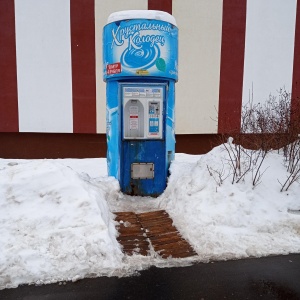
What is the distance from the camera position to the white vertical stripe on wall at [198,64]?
349 inches

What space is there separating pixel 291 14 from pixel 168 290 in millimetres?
9421

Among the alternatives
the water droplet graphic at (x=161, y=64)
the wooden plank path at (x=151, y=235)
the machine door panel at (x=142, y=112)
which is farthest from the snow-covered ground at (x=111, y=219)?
the water droplet graphic at (x=161, y=64)

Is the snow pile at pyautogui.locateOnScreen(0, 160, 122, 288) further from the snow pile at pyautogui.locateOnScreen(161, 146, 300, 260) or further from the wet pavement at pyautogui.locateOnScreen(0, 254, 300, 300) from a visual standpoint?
the snow pile at pyautogui.locateOnScreen(161, 146, 300, 260)

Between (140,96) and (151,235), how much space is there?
2.32 m

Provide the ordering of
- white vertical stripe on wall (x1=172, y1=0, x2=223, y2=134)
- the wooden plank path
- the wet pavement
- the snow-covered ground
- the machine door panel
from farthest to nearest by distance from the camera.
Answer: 1. white vertical stripe on wall (x1=172, y1=0, x2=223, y2=134)
2. the machine door panel
3. the wooden plank path
4. the snow-covered ground
5. the wet pavement

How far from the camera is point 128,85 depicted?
197 inches

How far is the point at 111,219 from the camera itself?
13.4 ft

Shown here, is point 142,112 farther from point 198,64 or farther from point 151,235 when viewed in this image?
point 198,64

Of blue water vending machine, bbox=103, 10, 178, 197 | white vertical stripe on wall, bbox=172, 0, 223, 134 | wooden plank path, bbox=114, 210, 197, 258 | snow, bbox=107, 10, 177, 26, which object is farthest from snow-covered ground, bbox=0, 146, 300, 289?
white vertical stripe on wall, bbox=172, 0, 223, 134

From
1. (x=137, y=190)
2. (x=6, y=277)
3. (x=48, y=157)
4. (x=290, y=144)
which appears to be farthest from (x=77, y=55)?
(x=6, y=277)

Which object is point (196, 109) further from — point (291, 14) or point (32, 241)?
point (32, 241)

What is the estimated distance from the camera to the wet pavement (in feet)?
8.30

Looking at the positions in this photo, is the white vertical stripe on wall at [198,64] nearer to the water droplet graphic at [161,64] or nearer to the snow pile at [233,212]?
the water droplet graphic at [161,64]

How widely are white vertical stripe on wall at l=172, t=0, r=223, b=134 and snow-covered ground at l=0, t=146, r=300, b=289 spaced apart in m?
4.20
